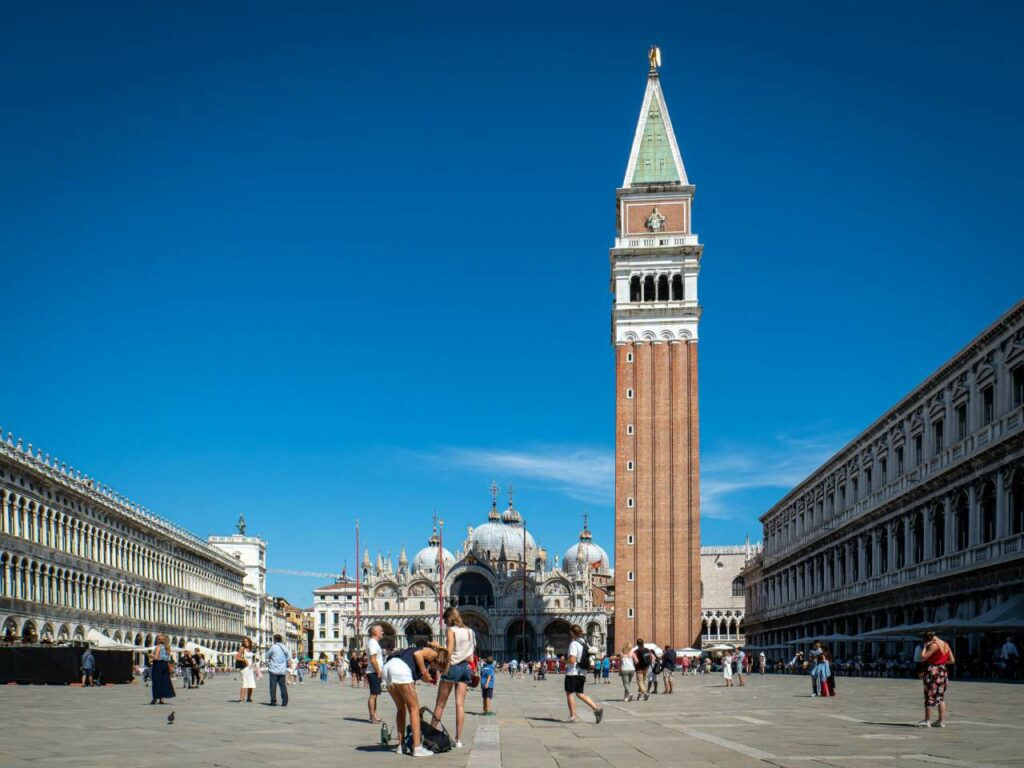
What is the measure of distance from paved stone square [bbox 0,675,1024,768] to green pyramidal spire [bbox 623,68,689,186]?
6441cm

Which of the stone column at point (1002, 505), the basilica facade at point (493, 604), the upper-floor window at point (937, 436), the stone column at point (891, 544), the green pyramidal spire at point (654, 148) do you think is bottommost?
the basilica facade at point (493, 604)

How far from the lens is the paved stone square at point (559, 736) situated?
42.2 feet

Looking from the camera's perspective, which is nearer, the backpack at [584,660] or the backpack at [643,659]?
the backpack at [584,660]

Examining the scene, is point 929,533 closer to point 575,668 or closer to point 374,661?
point 575,668

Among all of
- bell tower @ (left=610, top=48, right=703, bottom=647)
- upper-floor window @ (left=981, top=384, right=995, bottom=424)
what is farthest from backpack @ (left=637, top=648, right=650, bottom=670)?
bell tower @ (left=610, top=48, right=703, bottom=647)

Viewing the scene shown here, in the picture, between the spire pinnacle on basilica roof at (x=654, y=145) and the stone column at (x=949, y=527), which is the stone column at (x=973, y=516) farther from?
the spire pinnacle on basilica roof at (x=654, y=145)

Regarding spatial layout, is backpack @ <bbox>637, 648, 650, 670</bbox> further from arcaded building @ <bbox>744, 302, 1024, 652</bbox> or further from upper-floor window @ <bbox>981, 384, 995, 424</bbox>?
upper-floor window @ <bbox>981, 384, 995, 424</bbox>

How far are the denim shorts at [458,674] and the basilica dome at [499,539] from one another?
117 m

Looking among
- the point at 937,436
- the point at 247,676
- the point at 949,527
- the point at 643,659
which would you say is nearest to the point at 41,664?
the point at 247,676

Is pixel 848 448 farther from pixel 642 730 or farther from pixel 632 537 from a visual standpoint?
pixel 642 730

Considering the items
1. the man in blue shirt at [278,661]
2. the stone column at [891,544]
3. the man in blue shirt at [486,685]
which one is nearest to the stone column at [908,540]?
the stone column at [891,544]

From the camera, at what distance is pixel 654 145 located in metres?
87.9

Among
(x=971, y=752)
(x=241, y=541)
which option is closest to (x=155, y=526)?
(x=241, y=541)

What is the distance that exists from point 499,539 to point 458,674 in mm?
121448
